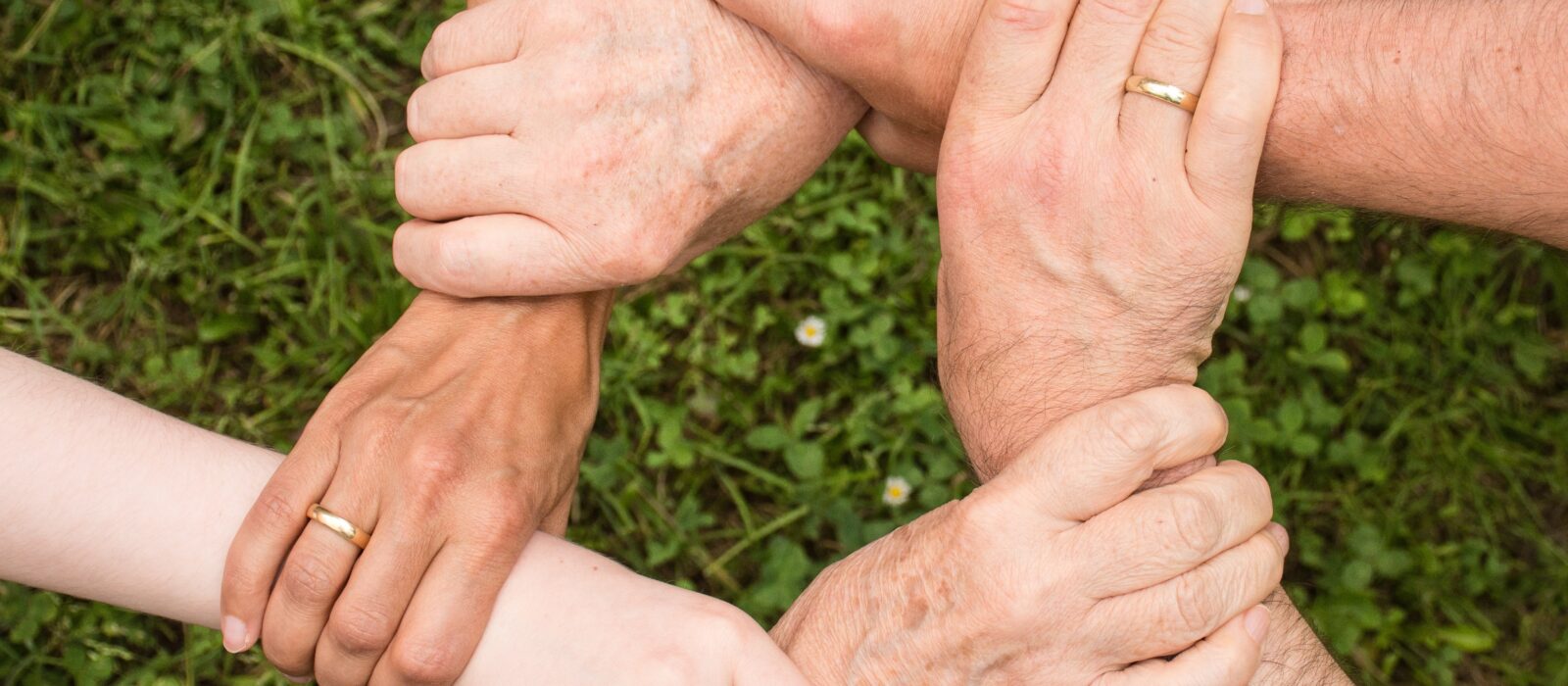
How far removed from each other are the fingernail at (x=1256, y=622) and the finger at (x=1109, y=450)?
26cm

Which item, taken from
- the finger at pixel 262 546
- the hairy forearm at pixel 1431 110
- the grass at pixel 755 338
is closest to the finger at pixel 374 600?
the finger at pixel 262 546

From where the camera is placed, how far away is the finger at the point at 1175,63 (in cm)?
179

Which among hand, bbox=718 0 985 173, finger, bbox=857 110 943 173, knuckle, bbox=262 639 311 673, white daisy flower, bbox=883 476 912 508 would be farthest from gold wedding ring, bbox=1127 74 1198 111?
knuckle, bbox=262 639 311 673

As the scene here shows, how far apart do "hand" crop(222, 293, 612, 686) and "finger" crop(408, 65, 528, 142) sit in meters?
0.43

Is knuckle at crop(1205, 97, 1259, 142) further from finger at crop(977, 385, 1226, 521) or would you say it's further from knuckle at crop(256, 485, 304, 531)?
knuckle at crop(256, 485, 304, 531)

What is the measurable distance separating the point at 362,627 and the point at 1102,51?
150 cm

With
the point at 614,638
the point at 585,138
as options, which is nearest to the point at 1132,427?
the point at 614,638

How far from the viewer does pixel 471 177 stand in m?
2.11

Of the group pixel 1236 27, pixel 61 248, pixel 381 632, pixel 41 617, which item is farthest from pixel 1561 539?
pixel 61 248

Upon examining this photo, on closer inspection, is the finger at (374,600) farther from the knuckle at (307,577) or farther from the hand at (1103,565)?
the hand at (1103,565)

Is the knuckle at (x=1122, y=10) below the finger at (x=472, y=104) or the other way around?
the other way around

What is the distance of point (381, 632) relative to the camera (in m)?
1.82

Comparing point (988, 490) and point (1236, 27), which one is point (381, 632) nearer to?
point (988, 490)

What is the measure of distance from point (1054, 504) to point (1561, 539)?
209 centimetres
